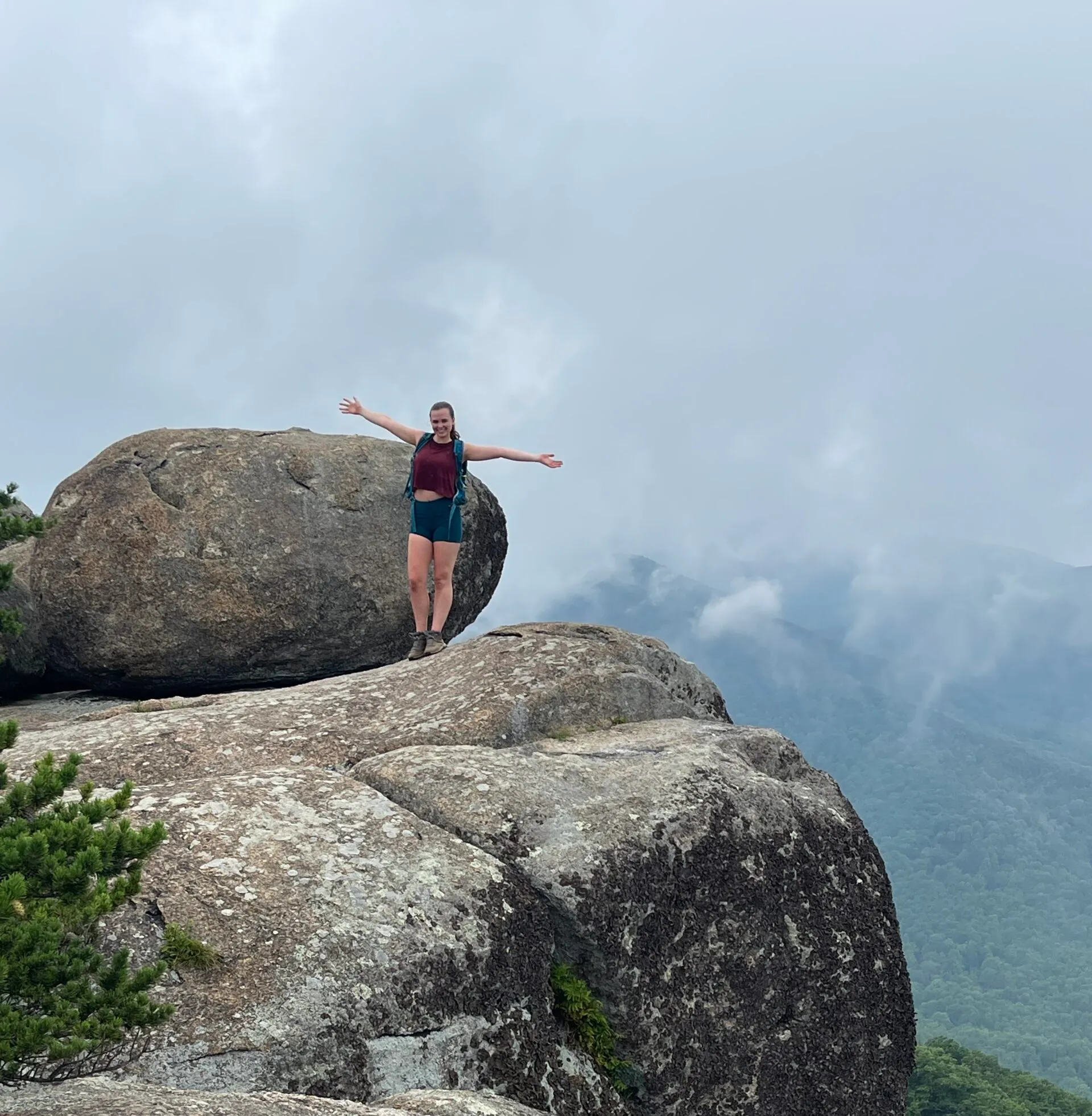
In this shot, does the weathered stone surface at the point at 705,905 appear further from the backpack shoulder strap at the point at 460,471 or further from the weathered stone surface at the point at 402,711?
the backpack shoulder strap at the point at 460,471

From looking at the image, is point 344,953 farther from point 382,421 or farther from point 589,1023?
point 382,421

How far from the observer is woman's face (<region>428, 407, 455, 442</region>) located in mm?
17031

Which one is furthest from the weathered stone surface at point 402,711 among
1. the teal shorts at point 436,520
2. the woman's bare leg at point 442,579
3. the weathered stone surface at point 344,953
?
the teal shorts at point 436,520

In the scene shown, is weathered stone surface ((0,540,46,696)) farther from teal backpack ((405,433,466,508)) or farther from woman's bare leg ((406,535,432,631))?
teal backpack ((405,433,466,508))

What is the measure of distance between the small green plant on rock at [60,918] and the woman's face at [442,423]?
11021mm

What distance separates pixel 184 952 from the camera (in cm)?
852

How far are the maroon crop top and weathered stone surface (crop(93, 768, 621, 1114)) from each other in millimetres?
7625

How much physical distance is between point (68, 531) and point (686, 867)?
542 inches

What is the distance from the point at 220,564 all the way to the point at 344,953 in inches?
455

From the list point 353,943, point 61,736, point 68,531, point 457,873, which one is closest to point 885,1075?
point 457,873

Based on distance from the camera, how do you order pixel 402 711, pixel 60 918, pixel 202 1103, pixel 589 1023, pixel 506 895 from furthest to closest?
pixel 402 711
pixel 589 1023
pixel 506 895
pixel 202 1103
pixel 60 918

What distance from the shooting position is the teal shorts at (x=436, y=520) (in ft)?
58.6

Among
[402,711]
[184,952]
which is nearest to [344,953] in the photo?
[184,952]

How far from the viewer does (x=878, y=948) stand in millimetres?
12117
